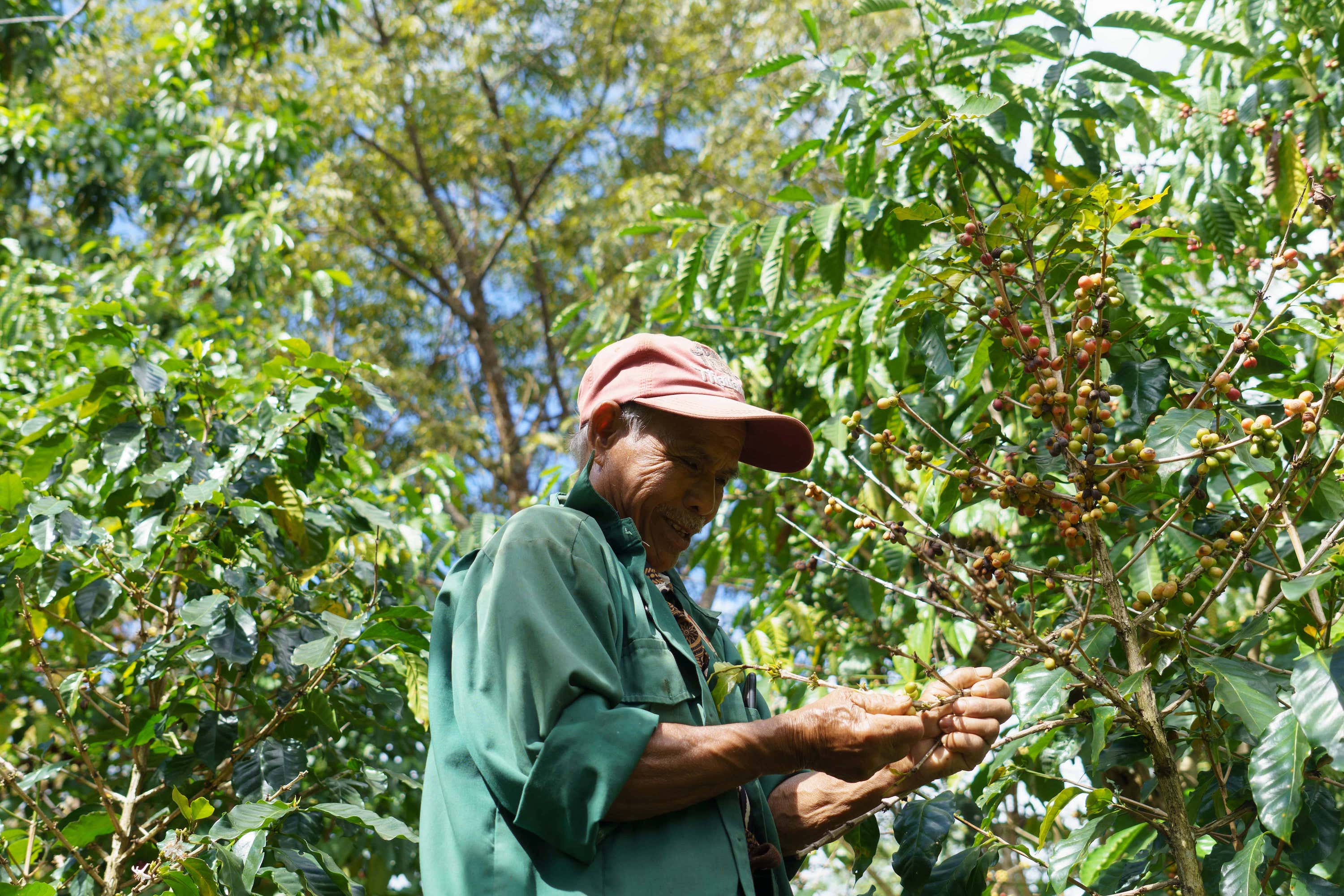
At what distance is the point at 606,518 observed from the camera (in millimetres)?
1762

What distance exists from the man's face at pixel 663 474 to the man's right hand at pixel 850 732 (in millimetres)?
443

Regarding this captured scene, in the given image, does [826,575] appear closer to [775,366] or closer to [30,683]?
[775,366]

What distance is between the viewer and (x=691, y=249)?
10.7ft

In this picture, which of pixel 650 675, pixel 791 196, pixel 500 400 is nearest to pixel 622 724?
pixel 650 675

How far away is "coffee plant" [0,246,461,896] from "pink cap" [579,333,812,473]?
730 mm

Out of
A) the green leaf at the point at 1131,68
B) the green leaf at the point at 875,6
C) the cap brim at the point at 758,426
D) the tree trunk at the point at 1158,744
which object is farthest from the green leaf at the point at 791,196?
the tree trunk at the point at 1158,744

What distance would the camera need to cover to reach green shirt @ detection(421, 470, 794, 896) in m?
1.35

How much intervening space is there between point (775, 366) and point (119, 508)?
1959 mm

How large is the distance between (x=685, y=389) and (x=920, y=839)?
83 centimetres

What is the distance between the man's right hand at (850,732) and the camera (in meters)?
1.43

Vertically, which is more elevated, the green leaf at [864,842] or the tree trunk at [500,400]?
the tree trunk at [500,400]

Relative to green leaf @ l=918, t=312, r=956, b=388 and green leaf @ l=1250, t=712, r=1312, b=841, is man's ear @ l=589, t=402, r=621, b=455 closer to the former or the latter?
green leaf @ l=918, t=312, r=956, b=388

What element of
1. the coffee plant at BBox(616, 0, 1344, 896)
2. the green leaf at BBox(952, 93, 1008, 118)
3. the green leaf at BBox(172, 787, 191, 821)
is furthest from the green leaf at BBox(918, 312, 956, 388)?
the green leaf at BBox(172, 787, 191, 821)

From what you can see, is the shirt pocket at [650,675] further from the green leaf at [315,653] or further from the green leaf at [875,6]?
the green leaf at [875,6]
